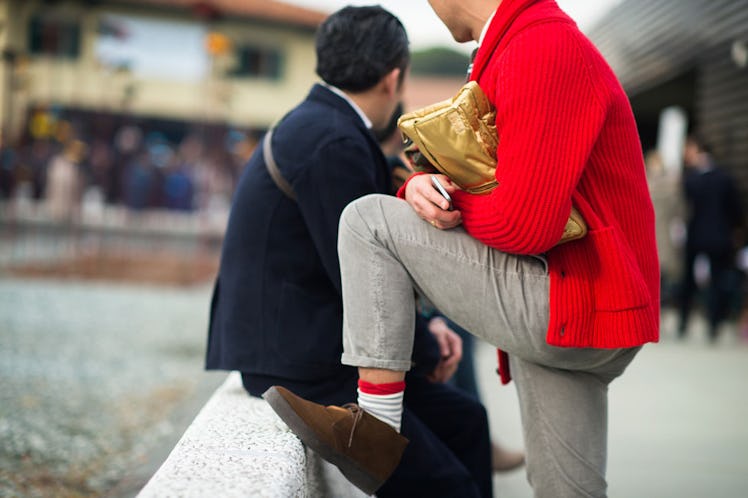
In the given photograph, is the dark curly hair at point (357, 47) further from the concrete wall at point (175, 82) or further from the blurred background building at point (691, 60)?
the concrete wall at point (175, 82)

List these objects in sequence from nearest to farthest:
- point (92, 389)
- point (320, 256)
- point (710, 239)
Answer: point (320, 256) < point (92, 389) < point (710, 239)

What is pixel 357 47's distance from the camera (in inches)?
92.4

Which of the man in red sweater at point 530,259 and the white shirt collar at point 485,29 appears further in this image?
the white shirt collar at point 485,29

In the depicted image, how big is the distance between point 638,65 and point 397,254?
12844mm

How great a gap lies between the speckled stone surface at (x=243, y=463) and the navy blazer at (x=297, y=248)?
7.7 inches

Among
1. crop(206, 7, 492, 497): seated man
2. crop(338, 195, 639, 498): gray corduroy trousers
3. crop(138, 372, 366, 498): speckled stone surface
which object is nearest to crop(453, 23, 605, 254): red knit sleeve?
crop(338, 195, 639, 498): gray corduroy trousers

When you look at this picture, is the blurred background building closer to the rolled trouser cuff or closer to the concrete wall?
the rolled trouser cuff

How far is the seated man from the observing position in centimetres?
208

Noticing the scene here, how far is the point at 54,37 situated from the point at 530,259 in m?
34.0

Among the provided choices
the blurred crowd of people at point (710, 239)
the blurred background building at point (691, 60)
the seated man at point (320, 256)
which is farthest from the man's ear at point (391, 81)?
the blurred background building at point (691, 60)

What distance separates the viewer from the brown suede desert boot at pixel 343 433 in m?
1.73

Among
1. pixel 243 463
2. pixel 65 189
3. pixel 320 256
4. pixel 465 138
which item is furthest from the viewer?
pixel 65 189

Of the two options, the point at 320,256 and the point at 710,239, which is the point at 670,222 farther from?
the point at 320,256

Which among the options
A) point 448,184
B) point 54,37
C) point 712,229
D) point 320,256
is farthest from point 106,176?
point 448,184
